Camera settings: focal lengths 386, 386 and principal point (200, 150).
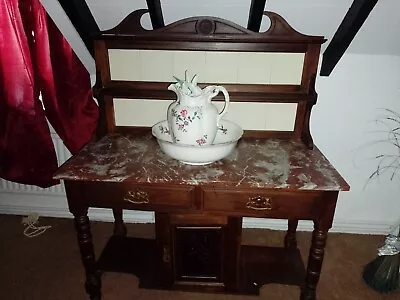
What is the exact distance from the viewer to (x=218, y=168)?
4.72 ft

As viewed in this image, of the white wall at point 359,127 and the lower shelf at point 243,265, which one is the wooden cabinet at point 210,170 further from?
the white wall at point 359,127

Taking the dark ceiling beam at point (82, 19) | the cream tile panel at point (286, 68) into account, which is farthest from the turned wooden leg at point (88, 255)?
the cream tile panel at point (286, 68)

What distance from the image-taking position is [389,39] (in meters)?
1.69

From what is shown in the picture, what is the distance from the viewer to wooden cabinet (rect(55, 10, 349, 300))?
1.38 meters

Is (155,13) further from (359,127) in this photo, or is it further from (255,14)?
(359,127)

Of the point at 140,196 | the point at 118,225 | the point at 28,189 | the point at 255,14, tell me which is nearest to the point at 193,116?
the point at 140,196

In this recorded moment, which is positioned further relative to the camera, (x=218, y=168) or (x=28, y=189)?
(x=28, y=189)

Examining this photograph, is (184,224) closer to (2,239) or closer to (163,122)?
(163,122)

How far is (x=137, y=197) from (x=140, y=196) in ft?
0.04

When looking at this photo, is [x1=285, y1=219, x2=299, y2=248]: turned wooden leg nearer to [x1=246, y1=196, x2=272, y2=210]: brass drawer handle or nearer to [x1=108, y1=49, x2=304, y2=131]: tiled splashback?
[x1=108, y1=49, x2=304, y2=131]: tiled splashback

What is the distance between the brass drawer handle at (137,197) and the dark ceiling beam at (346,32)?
102cm

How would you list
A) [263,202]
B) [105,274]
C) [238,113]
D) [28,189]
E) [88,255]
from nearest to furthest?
[263,202] → [88,255] → [238,113] → [105,274] → [28,189]

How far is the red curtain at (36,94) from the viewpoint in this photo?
168cm

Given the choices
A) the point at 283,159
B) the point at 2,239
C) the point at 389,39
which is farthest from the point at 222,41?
the point at 2,239
